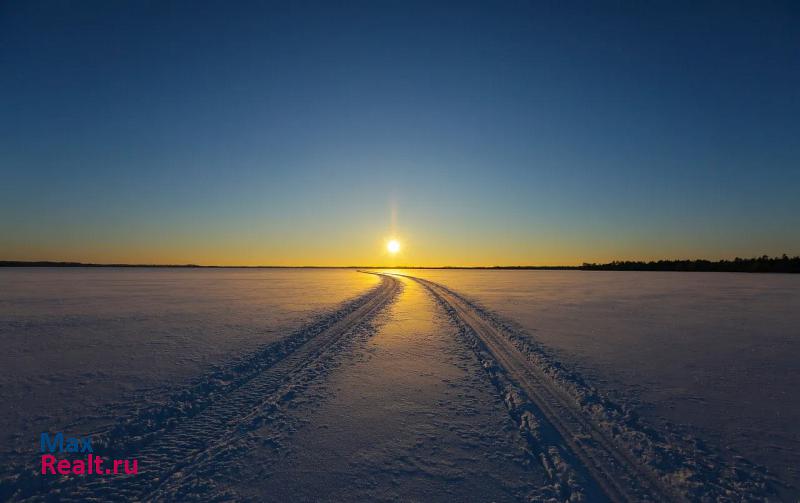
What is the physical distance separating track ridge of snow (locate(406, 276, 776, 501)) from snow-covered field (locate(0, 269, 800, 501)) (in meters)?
0.02

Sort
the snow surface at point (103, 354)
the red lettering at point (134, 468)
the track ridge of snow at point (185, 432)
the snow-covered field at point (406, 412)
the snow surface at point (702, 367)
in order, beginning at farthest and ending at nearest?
the snow surface at point (103, 354), the snow surface at point (702, 367), the red lettering at point (134, 468), the snow-covered field at point (406, 412), the track ridge of snow at point (185, 432)

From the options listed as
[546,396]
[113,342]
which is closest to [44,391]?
[113,342]

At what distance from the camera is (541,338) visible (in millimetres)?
9359

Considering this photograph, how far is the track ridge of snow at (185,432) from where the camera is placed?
310 cm

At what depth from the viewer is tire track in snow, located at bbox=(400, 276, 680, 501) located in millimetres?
3178

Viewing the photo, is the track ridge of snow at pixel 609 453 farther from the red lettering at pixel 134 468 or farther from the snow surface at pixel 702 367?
the red lettering at pixel 134 468

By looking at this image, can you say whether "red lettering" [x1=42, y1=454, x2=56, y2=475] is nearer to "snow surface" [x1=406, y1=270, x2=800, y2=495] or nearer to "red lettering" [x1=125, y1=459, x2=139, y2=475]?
"red lettering" [x1=125, y1=459, x2=139, y2=475]

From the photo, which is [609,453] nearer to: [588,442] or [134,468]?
[588,442]

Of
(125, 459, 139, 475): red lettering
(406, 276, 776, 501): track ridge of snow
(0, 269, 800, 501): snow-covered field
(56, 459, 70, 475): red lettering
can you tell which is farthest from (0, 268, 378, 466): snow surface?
(406, 276, 776, 501): track ridge of snow

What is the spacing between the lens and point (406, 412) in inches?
192

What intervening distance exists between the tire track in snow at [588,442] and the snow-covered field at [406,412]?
22 mm
